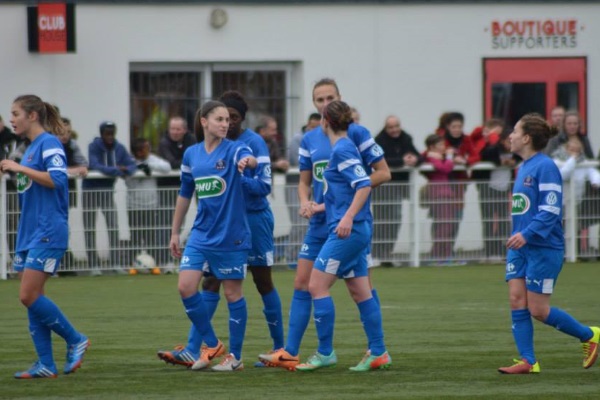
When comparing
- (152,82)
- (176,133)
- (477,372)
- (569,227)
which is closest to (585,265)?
(569,227)

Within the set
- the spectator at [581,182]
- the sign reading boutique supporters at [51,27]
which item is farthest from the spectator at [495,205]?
the sign reading boutique supporters at [51,27]

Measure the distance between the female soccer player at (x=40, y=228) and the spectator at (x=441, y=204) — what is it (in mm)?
9900

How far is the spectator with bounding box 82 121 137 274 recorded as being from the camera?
58.2ft

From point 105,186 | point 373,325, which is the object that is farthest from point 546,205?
point 105,186

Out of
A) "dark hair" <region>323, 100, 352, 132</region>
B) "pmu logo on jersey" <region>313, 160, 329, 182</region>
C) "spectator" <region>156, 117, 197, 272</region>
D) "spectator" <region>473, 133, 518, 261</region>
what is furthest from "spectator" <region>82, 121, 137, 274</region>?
"dark hair" <region>323, 100, 352, 132</region>

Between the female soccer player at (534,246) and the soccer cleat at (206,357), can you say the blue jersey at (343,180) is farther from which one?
the soccer cleat at (206,357)

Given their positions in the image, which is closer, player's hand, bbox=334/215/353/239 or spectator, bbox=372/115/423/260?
player's hand, bbox=334/215/353/239

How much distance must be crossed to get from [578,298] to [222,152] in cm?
595

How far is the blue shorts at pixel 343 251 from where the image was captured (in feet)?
31.3

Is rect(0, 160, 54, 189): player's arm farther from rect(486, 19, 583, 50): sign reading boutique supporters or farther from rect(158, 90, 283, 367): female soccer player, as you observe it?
Result: rect(486, 19, 583, 50): sign reading boutique supporters

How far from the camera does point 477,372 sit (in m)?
9.47

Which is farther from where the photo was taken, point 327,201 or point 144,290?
point 144,290

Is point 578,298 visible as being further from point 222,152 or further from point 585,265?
point 222,152

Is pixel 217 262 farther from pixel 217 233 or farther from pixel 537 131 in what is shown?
pixel 537 131
